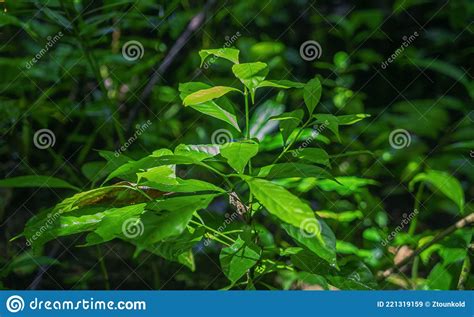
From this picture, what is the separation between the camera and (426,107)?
7.74 ft

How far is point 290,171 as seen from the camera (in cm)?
102

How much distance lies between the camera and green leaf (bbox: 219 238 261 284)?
3.40 ft

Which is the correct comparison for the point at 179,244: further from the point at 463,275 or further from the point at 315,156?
the point at 463,275

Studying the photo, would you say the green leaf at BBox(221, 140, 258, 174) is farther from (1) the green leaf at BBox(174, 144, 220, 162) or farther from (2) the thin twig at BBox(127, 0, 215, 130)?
Result: (2) the thin twig at BBox(127, 0, 215, 130)

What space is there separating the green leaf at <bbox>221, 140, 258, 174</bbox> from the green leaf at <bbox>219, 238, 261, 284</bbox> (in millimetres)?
143

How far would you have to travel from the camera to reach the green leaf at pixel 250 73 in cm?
104

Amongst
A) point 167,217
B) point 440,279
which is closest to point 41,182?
point 167,217

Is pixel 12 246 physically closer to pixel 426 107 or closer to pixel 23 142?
pixel 23 142

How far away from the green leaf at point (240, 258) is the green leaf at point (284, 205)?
0.56 ft

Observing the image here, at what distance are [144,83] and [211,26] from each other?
422mm

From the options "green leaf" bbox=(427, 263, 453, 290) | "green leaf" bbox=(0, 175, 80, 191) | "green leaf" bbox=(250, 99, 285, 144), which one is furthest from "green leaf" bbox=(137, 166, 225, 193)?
"green leaf" bbox=(427, 263, 453, 290)

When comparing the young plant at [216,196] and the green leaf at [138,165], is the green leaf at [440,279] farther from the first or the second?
the green leaf at [138,165]

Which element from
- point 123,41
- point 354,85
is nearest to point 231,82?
point 123,41

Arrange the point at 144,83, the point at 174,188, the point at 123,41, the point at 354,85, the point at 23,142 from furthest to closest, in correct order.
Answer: the point at 354,85 → the point at 123,41 → the point at 144,83 → the point at 23,142 → the point at 174,188
